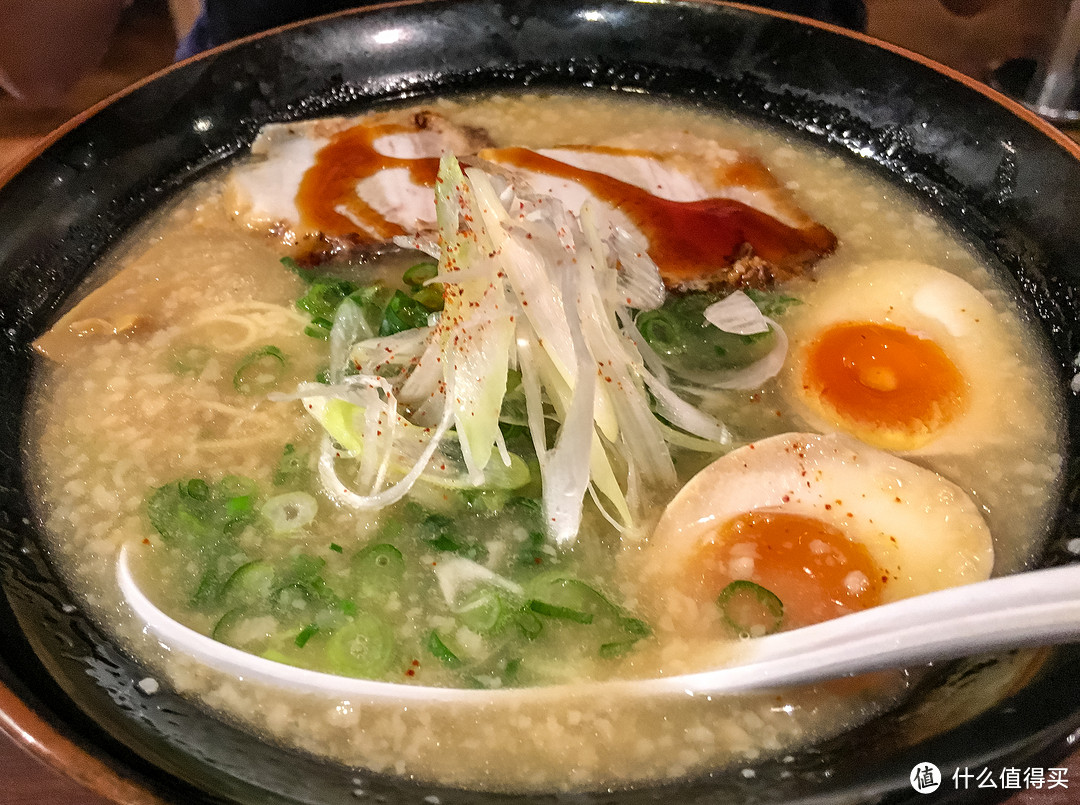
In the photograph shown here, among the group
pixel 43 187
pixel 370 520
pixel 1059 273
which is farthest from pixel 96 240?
pixel 1059 273

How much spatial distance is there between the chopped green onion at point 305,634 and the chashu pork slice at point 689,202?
1.00m

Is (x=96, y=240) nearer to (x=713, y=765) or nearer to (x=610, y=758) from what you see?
(x=610, y=758)

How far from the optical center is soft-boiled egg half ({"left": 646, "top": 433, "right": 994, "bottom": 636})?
1.15 meters

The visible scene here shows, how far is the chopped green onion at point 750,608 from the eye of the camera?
3.71ft

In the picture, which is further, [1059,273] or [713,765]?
[1059,273]

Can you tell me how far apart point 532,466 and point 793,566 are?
18.2 inches

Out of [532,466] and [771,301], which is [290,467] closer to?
[532,466]

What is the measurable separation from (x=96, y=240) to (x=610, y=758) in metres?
1.59

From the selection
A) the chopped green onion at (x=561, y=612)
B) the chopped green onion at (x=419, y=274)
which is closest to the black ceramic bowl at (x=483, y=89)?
the chopped green onion at (x=561, y=612)

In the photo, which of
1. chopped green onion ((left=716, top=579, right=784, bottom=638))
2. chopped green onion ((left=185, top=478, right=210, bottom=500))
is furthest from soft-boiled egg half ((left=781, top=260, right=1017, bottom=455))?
chopped green onion ((left=185, top=478, right=210, bottom=500))

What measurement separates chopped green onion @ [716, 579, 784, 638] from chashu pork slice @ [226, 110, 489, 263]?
1.11 meters

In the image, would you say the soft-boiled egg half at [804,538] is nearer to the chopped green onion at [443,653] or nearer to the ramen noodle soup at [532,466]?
the ramen noodle soup at [532,466]

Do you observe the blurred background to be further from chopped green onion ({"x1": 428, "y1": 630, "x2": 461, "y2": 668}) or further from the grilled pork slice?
chopped green onion ({"x1": 428, "y1": 630, "x2": 461, "y2": 668})

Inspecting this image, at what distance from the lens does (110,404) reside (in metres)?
1.49
